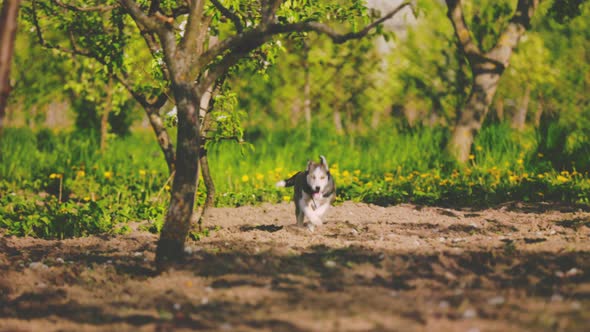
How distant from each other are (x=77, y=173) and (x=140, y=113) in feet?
16.1

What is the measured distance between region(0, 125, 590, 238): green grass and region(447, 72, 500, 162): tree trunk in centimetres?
21

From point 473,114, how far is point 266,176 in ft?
10.1

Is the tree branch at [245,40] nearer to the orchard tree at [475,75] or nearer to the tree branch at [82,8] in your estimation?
the tree branch at [82,8]

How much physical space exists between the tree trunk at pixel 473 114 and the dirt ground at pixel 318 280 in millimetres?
2975

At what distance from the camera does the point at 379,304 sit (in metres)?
4.03

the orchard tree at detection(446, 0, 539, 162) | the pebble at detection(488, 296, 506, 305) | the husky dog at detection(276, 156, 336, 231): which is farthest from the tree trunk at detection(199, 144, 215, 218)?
the orchard tree at detection(446, 0, 539, 162)

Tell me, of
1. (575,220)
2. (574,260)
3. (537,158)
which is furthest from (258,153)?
(574,260)

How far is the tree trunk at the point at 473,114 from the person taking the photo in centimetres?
986

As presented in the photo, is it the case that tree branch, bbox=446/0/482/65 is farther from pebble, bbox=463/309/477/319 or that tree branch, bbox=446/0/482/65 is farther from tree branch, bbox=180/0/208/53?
pebble, bbox=463/309/477/319

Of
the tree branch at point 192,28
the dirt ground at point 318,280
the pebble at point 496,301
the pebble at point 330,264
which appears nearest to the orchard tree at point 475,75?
the dirt ground at point 318,280

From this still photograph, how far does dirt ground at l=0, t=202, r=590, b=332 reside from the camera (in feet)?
12.6

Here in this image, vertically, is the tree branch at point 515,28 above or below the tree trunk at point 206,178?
above

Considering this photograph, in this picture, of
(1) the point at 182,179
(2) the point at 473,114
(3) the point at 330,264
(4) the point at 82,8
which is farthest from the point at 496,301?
(2) the point at 473,114

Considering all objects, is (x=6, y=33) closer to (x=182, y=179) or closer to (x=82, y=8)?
(x=182, y=179)
